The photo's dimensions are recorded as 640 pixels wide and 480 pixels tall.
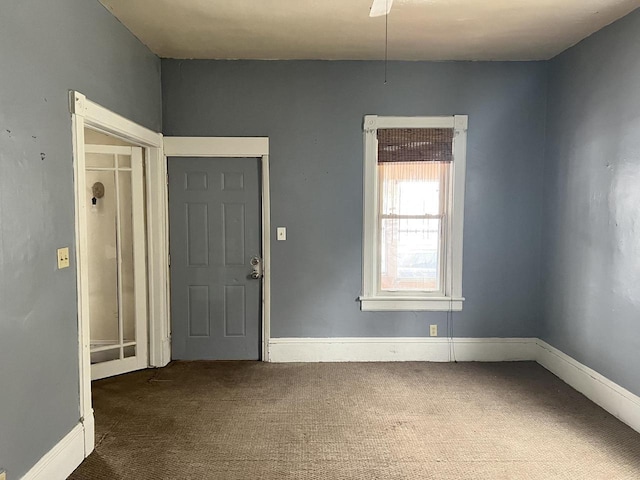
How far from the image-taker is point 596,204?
10.7 feet

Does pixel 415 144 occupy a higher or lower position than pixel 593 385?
higher

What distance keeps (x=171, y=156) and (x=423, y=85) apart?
7.76ft

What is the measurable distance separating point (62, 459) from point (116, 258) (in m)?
1.84

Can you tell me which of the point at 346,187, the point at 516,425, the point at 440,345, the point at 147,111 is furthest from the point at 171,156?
the point at 516,425

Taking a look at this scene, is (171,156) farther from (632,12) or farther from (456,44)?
(632,12)

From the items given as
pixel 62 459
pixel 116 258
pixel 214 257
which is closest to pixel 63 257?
pixel 62 459

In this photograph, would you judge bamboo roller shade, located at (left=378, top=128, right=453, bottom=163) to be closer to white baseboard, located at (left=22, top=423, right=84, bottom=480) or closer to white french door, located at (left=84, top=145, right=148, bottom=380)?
white french door, located at (left=84, top=145, right=148, bottom=380)

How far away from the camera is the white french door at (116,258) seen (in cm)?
376

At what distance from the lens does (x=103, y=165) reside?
12.2 ft

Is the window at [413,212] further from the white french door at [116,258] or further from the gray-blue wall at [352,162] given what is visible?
the white french door at [116,258]

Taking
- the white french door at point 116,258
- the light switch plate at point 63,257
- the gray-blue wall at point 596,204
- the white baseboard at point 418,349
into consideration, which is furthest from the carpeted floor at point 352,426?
the light switch plate at point 63,257

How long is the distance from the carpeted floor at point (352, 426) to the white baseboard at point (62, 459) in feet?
0.26

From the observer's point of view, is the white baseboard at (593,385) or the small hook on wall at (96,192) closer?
the white baseboard at (593,385)

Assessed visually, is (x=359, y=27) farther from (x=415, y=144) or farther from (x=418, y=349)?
(x=418, y=349)
